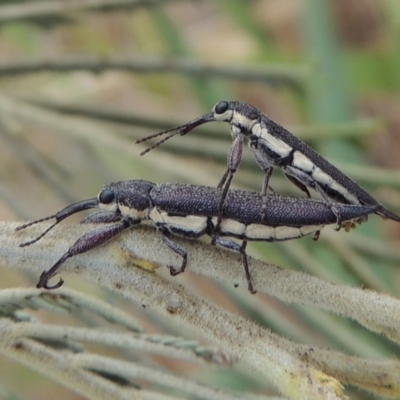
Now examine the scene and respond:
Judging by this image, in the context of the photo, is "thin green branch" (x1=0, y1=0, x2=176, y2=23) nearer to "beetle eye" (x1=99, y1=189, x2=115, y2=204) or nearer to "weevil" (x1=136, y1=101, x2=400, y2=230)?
"weevil" (x1=136, y1=101, x2=400, y2=230)

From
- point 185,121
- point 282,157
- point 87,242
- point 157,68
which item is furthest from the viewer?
point 157,68

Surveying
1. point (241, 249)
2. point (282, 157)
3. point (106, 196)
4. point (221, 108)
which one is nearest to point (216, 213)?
point (241, 249)

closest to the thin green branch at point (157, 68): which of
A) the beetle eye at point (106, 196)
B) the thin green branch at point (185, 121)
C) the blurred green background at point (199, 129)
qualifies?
the blurred green background at point (199, 129)

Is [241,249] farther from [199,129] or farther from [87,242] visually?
[199,129]

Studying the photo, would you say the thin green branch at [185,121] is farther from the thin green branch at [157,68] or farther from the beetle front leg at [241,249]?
the beetle front leg at [241,249]

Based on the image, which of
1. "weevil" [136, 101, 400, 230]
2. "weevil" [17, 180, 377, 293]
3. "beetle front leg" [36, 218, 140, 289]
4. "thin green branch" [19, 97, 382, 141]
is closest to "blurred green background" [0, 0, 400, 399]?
"thin green branch" [19, 97, 382, 141]

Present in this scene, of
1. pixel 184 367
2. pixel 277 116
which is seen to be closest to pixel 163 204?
pixel 184 367
